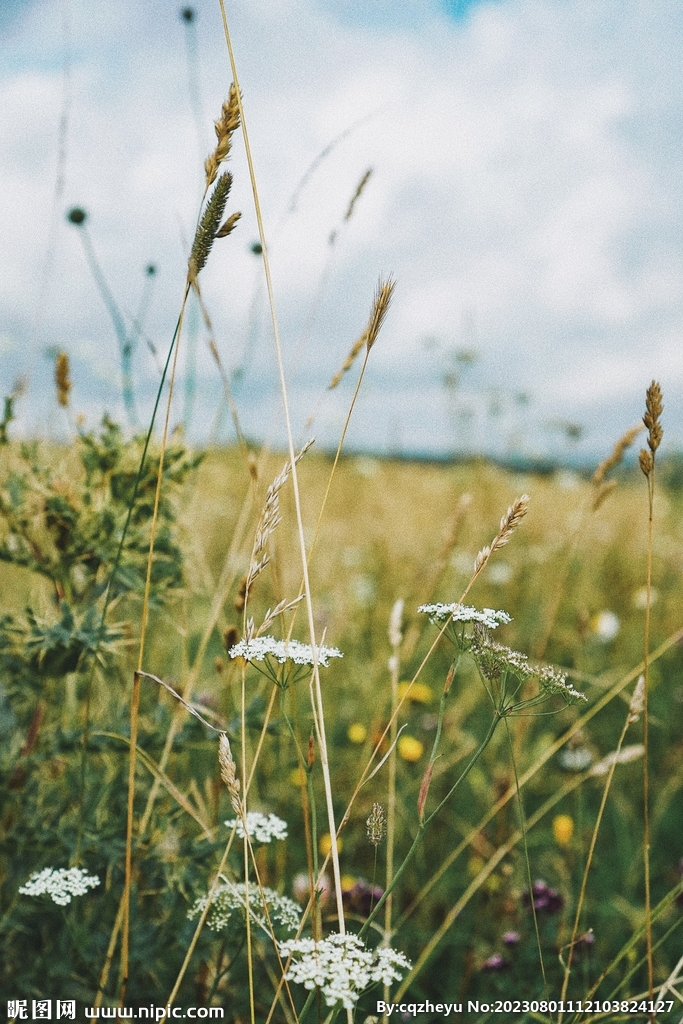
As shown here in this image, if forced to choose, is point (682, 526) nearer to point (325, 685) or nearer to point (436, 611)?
point (325, 685)

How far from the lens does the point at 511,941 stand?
163 centimetres

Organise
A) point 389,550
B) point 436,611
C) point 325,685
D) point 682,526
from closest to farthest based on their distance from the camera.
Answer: point 436,611, point 325,685, point 389,550, point 682,526

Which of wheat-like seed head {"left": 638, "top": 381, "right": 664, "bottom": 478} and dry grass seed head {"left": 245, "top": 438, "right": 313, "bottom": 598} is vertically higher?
wheat-like seed head {"left": 638, "top": 381, "right": 664, "bottom": 478}

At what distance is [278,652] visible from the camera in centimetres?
104

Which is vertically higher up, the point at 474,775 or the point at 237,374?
the point at 237,374

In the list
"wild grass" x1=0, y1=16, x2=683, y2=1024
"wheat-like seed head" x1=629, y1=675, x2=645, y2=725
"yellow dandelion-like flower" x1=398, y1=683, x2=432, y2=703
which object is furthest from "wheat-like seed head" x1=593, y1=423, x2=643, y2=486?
"yellow dandelion-like flower" x1=398, y1=683, x2=432, y2=703

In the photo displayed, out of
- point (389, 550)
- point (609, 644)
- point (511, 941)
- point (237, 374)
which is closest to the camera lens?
point (511, 941)

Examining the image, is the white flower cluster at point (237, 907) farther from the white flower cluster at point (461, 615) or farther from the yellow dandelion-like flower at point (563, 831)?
the yellow dandelion-like flower at point (563, 831)

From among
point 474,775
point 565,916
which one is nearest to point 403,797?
point 474,775

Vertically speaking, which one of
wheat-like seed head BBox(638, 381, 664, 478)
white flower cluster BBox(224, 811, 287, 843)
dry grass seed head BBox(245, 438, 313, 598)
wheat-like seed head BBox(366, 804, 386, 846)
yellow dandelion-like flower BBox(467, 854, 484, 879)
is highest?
wheat-like seed head BBox(638, 381, 664, 478)

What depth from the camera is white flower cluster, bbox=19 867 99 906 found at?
1090mm

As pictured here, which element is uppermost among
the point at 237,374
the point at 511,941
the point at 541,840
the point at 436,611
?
the point at 237,374

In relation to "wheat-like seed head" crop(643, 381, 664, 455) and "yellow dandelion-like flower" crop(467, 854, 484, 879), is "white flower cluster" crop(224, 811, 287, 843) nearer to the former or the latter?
"wheat-like seed head" crop(643, 381, 664, 455)

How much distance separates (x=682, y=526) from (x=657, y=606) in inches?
101
